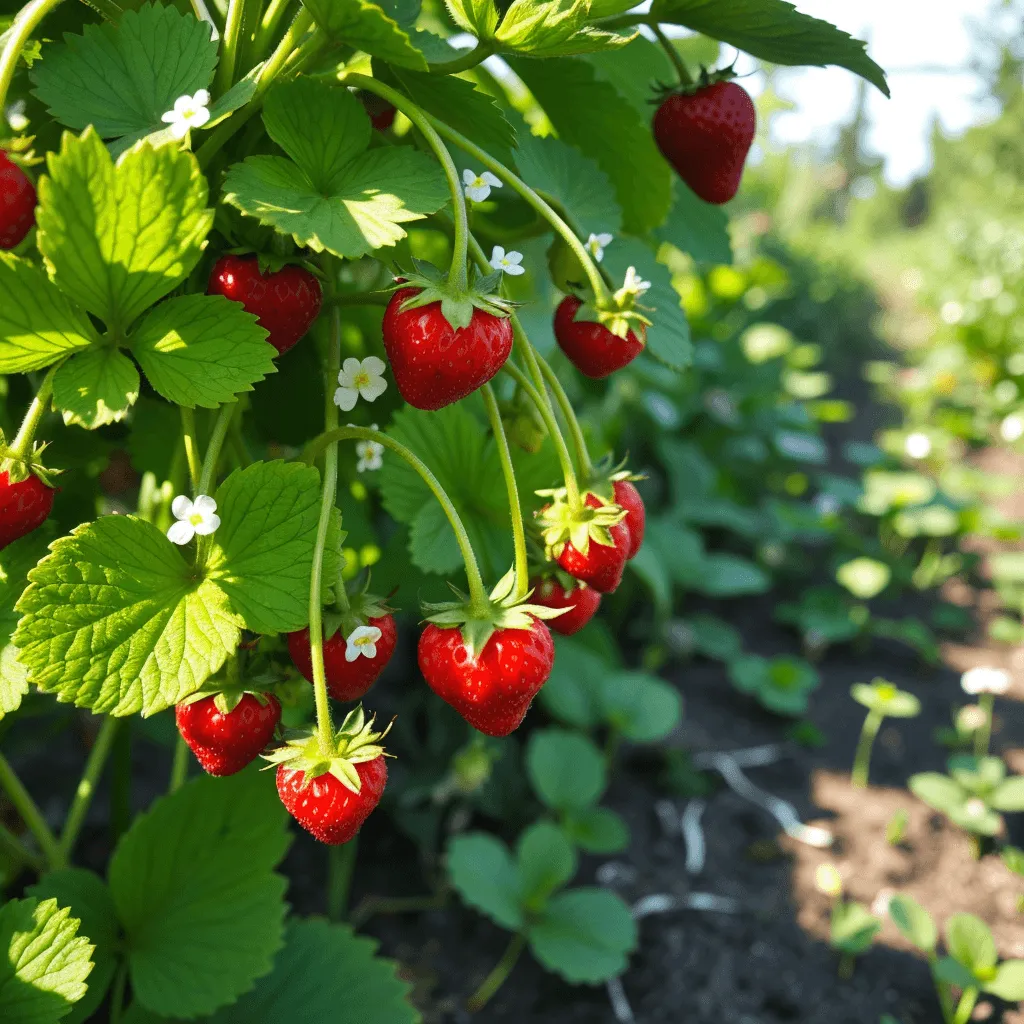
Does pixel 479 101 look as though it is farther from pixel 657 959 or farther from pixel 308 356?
pixel 657 959

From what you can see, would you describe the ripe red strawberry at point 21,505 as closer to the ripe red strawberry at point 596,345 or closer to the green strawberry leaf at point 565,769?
the ripe red strawberry at point 596,345

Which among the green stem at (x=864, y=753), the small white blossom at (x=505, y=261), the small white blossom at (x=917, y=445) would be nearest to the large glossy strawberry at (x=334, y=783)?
the small white blossom at (x=505, y=261)

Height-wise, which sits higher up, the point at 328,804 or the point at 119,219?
the point at 119,219

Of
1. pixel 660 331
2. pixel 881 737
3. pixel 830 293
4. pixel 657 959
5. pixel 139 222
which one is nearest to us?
pixel 139 222

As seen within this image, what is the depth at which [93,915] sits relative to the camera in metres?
0.83

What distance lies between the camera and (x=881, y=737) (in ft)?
7.86

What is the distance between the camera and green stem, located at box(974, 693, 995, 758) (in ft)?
7.52

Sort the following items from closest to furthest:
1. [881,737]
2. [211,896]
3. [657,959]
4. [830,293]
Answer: [211,896] < [657,959] < [881,737] < [830,293]

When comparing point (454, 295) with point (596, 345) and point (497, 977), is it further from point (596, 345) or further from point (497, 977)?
point (497, 977)

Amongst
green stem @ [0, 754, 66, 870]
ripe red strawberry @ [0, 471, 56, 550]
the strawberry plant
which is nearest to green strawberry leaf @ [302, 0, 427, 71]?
the strawberry plant

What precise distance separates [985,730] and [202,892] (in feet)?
7.08

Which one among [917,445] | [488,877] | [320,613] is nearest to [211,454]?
[320,613]

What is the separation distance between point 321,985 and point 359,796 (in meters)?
0.52

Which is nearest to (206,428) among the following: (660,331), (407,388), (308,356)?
(308,356)
